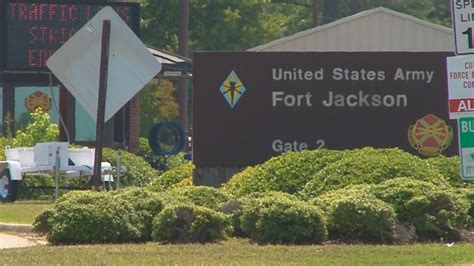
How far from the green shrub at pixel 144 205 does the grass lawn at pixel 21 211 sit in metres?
3.68

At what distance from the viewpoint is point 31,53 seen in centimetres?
2792

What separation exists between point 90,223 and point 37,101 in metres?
19.7

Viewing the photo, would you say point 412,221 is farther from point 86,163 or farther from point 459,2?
point 86,163

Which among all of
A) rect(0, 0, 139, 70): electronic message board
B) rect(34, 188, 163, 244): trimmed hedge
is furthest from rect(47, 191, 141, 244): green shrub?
rect(0, 0, 139, 70): electronic message board

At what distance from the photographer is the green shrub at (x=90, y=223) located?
14.8m

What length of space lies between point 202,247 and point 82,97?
4.04m

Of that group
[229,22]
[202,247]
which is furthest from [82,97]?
[229,22]

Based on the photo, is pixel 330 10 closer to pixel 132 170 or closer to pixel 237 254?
pixel 132 170

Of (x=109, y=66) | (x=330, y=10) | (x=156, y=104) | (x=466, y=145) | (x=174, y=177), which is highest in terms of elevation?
(x=330, y=10)

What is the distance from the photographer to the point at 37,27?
28.1 m

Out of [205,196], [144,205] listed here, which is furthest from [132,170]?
[144,205]

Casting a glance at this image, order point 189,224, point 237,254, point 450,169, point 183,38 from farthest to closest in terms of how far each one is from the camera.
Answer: point 183,38 < point 450,169 < point 189,224 < point 237,254

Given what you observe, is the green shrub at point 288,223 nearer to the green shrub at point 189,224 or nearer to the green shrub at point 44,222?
the green shrub at point 189,224

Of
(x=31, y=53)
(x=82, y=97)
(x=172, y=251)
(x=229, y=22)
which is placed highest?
(x=229, y=22)
